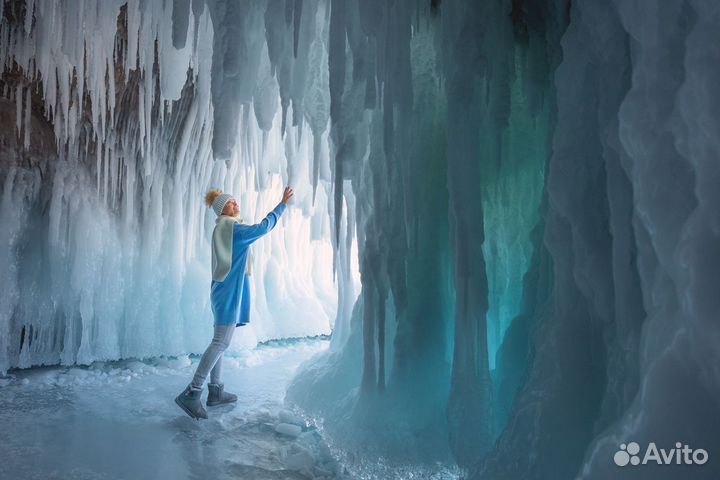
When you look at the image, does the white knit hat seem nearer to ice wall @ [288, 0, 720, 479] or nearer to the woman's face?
the woman's face

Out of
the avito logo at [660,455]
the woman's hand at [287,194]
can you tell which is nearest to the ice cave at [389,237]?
the avito logo at [660,455]

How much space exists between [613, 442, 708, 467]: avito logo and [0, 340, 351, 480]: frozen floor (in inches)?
63.7

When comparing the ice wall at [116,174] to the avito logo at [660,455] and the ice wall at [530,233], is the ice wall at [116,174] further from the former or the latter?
the avito logo at [660,455]

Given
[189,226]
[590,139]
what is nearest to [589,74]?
[590,139]

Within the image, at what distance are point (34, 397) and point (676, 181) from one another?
4.81 metres

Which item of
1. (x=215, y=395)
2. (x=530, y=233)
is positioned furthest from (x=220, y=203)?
(x=530, y=233)

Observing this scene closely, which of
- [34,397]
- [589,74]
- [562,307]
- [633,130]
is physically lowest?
[34,397]

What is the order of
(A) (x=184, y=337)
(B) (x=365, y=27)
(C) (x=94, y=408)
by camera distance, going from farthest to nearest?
1. (A) (x=184, y=337)
2. (C) (x=94, y=408)
3. (B) (x=365, y=27)

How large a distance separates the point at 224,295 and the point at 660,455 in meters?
2.95

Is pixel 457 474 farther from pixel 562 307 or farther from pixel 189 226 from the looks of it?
pixel 189 226

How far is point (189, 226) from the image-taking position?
679 centimetres

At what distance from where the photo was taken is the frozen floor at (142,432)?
2770mm

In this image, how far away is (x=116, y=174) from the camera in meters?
6.23

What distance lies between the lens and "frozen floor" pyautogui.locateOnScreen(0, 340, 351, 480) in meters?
2.77
